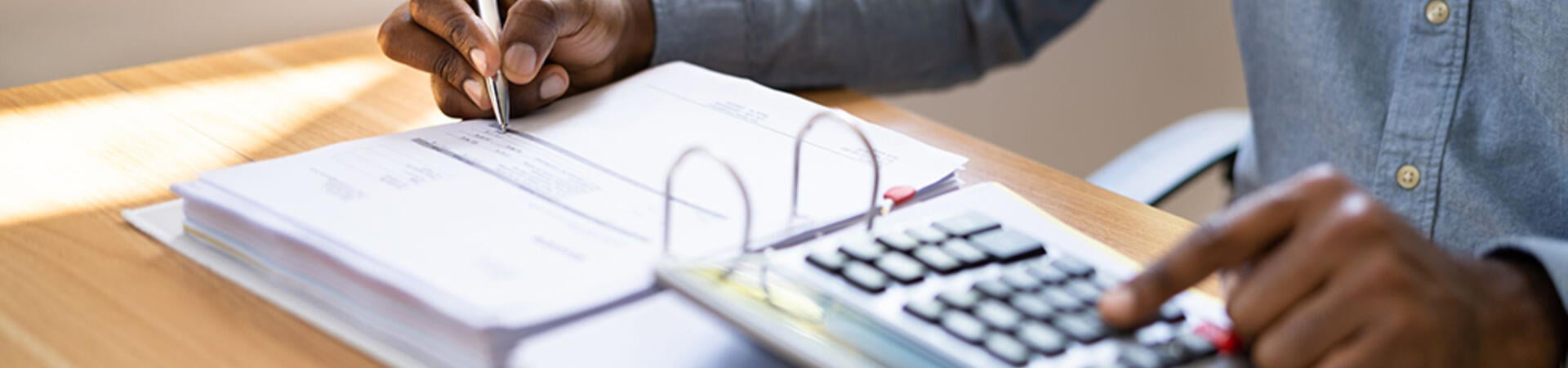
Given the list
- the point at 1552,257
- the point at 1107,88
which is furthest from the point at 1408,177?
the point at 1107,88

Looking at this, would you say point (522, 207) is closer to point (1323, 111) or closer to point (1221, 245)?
point (1221, 245)

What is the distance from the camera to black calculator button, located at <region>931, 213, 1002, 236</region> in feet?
1.73

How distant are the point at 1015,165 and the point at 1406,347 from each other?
Result: 327 millimetres

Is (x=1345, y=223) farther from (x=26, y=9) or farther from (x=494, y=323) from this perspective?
(x=26, y=9)

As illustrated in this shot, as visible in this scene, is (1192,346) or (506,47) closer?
(1192,346)

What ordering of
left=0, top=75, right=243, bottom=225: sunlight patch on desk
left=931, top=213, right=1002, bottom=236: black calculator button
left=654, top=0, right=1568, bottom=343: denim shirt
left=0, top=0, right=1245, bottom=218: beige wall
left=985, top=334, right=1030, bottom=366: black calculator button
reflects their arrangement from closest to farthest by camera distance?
left=985, top=334, right=1030, bottom=366: black calculator button → left=931, top=213, right=1002, bottom=236: black calculator button → left=0, top=75, right=243, bottom=225: sunlight patch on desk → left=654, top=0, right=1568, bottom=343: denim shirt → left=0, top=0, right=1245, bottom=218: beige wall

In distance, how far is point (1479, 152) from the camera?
829mm

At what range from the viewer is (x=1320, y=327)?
1.44 feet

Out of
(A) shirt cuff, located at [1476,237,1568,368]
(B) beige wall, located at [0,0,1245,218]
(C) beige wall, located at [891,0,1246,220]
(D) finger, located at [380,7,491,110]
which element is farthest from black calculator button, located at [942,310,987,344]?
(C) beige wall, located at [891,0,1246,220]

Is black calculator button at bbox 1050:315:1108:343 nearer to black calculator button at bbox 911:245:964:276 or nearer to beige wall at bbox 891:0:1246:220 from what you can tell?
black calculator button at bbox 911:245:964:276

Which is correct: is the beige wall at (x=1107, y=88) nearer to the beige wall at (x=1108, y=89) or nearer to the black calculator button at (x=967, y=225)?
the beige wall at (x=1108, y=89)

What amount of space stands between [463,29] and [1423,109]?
2.04 ft

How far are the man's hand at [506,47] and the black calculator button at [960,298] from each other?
346 mm

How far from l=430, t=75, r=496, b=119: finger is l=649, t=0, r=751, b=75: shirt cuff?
0.16m
